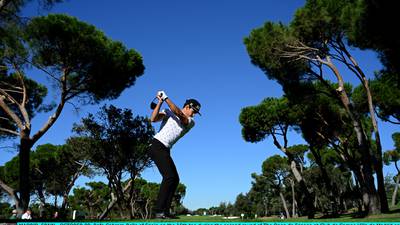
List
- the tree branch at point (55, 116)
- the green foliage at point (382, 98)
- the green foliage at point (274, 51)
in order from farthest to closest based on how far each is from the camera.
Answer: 1. the green foliage at point (382, 98)
2. the green foliage at point (274, 51)
3. the tree branch at point (55, 116)

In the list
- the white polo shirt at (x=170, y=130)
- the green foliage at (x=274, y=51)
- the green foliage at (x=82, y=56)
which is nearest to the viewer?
the white polo shirt at (x=170, y=130)

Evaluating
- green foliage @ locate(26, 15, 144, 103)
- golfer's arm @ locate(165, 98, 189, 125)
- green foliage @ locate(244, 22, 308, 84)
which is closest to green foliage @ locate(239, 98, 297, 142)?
green foliage @ locate(244, 22, 308, 84)

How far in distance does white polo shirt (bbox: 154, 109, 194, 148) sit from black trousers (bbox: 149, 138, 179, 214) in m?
0.08

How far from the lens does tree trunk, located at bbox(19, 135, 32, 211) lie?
13922mm

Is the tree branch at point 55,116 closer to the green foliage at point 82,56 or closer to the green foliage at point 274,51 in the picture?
the green foliage at point 82,56

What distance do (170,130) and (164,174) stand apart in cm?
55

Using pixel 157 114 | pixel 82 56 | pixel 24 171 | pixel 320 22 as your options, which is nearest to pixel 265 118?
pixel 320 22

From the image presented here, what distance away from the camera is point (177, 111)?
4.66 metres

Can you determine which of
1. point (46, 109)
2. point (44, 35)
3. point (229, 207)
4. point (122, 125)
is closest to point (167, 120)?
point (44, 35)

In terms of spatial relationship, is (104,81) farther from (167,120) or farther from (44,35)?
(167,120)

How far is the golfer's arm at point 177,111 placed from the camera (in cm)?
460

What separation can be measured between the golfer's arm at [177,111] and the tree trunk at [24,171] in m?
11.4

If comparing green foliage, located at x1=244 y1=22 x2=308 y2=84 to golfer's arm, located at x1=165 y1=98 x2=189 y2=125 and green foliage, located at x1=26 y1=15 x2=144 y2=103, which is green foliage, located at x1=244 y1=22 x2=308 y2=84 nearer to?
green foliage, located at x1=26 y1=15 x2=144 y2=103

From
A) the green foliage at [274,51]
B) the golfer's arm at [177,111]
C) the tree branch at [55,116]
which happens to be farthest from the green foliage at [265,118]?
the golfer's arm at [177,111]
